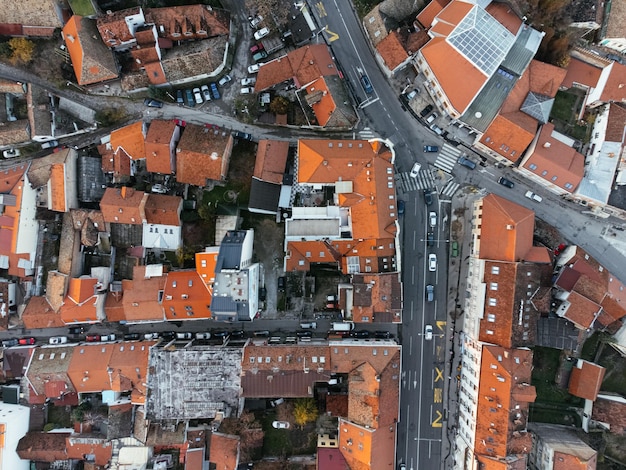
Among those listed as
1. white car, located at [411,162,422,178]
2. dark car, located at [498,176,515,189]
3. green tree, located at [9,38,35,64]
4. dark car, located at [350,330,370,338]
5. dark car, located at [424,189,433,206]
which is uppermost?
green tree, located at [9,38,35,64]

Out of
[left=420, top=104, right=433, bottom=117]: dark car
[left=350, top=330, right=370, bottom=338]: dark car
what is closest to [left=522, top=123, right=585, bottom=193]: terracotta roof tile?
[left=420, top=104, right=433, bottom=117]: dark car

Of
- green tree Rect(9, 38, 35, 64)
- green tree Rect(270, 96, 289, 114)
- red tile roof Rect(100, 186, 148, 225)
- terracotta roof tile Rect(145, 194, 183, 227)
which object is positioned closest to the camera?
green tree Rect(9, 38, 35, 64)

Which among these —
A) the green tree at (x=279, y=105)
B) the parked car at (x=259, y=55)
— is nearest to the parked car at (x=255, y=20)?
the parked car at (x=259, y=55)

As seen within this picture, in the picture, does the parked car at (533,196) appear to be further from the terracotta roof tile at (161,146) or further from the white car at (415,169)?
the terracotta roof tile at (161,146)

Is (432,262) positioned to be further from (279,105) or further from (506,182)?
(279,105)

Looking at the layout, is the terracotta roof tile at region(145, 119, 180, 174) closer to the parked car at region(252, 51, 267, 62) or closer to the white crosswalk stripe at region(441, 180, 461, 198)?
the parked car at region(252, 51, 267, 62)

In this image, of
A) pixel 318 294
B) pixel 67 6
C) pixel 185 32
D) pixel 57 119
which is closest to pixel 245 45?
pixel 185 32

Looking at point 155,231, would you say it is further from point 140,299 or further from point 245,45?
point 245,45
